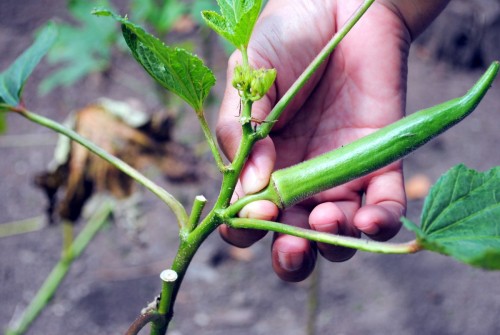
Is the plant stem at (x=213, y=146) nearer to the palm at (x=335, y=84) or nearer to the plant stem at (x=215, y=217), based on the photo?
the plant stem at (x=215, y=217)

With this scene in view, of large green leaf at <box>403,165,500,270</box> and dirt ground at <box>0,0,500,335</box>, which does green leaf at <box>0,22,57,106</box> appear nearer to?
large green leaf at <box>403,165,500,270</box>

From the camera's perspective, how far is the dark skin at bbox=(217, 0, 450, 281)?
1.21 m

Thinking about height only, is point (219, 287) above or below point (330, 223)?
above

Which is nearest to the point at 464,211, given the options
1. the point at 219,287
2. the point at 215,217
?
the point at 215,217

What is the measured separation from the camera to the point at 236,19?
963mm

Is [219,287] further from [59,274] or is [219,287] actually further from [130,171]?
[130,171]

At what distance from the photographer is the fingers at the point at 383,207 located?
1.08 meters

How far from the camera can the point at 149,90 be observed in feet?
11.2

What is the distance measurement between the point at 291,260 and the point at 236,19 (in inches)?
19.9

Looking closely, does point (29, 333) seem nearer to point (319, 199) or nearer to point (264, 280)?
point (264, 280)

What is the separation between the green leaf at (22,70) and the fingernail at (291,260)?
0.63 metres

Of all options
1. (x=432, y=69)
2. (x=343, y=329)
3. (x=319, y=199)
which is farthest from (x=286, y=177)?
(x=432, y=69)

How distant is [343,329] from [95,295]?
101 cm

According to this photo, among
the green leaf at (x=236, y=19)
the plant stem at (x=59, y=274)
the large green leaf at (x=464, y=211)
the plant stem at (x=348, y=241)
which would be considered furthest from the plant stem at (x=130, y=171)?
the plant stem at (x=59, y=274)
